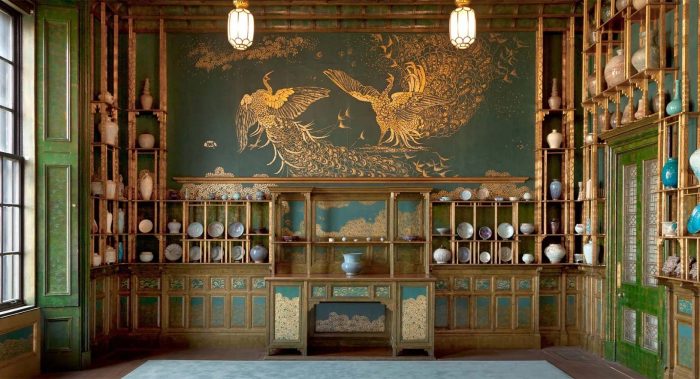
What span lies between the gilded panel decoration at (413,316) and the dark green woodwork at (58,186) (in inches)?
147

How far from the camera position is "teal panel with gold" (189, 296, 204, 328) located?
875 cm

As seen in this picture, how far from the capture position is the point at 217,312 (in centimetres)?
875

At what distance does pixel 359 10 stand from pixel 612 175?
153 inches


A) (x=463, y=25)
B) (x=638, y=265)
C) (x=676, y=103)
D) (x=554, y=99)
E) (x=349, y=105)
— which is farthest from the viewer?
(x=349, y=105)

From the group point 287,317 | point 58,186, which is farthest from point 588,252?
point 58,186

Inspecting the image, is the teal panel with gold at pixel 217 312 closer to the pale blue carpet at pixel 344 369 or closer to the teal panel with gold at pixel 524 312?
the pale blue carpet at pixel 344 369

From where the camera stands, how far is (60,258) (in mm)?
7301

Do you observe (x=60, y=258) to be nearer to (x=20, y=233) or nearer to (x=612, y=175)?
(x=20, y=233)

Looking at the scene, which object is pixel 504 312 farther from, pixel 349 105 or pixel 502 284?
pixel 349 105

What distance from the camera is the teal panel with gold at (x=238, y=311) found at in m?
8.75

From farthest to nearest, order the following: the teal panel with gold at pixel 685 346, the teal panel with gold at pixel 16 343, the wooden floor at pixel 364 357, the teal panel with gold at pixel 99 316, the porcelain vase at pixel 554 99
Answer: the porcelain vase at pixel 554 99
the teal panel with gold at pixel 99 316
the wooden floor at pixel 364 357
the teal panel with gold at pixel 16 343
the teal panel with gold at pixel 685 346

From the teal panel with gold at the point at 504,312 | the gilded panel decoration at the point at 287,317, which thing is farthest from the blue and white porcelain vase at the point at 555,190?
the gilded panel decoration at the point at 287,317

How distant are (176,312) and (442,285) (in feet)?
11.7

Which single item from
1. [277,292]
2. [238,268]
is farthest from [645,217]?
[238,268]
